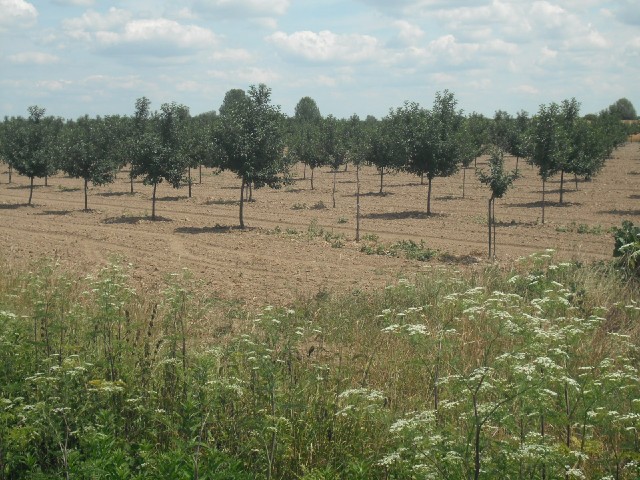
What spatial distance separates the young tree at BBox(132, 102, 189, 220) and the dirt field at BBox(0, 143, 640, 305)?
1.81m

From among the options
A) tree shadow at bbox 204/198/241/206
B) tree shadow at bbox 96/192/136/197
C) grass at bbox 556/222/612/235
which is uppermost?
tree shadow at bbox 96/192/136/197

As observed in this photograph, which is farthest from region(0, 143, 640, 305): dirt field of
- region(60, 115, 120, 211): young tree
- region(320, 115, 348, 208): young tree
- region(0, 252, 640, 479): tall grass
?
region(0, 252, 640, 479): tall grass

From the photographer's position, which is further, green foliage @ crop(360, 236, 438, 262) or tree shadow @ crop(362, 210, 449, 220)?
tree shadow @ crop(362, 210, 449, 220)

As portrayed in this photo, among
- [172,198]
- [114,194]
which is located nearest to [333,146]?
[172,198]

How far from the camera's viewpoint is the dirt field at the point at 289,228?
56.7ft

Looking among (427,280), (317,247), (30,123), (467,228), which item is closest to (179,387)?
(427,280)

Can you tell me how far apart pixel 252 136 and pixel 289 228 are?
3.59m

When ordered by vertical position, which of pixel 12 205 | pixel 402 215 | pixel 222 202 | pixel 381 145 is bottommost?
pixel 12 205

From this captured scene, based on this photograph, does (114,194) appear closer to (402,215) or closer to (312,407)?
(402,215)

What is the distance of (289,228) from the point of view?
84.3ft

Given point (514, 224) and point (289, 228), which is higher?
point (514, 224)

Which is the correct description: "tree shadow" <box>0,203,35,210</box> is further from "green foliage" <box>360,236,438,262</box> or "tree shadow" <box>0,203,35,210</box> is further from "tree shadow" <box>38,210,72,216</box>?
"green foliage" <box>360,236,438,262</box>

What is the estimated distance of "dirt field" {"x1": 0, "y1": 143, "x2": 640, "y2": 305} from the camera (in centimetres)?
1728

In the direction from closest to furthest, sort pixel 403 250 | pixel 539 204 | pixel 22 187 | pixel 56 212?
pixel 403 250
pixel 56 212
pixel 539 204
pixel 22 187
